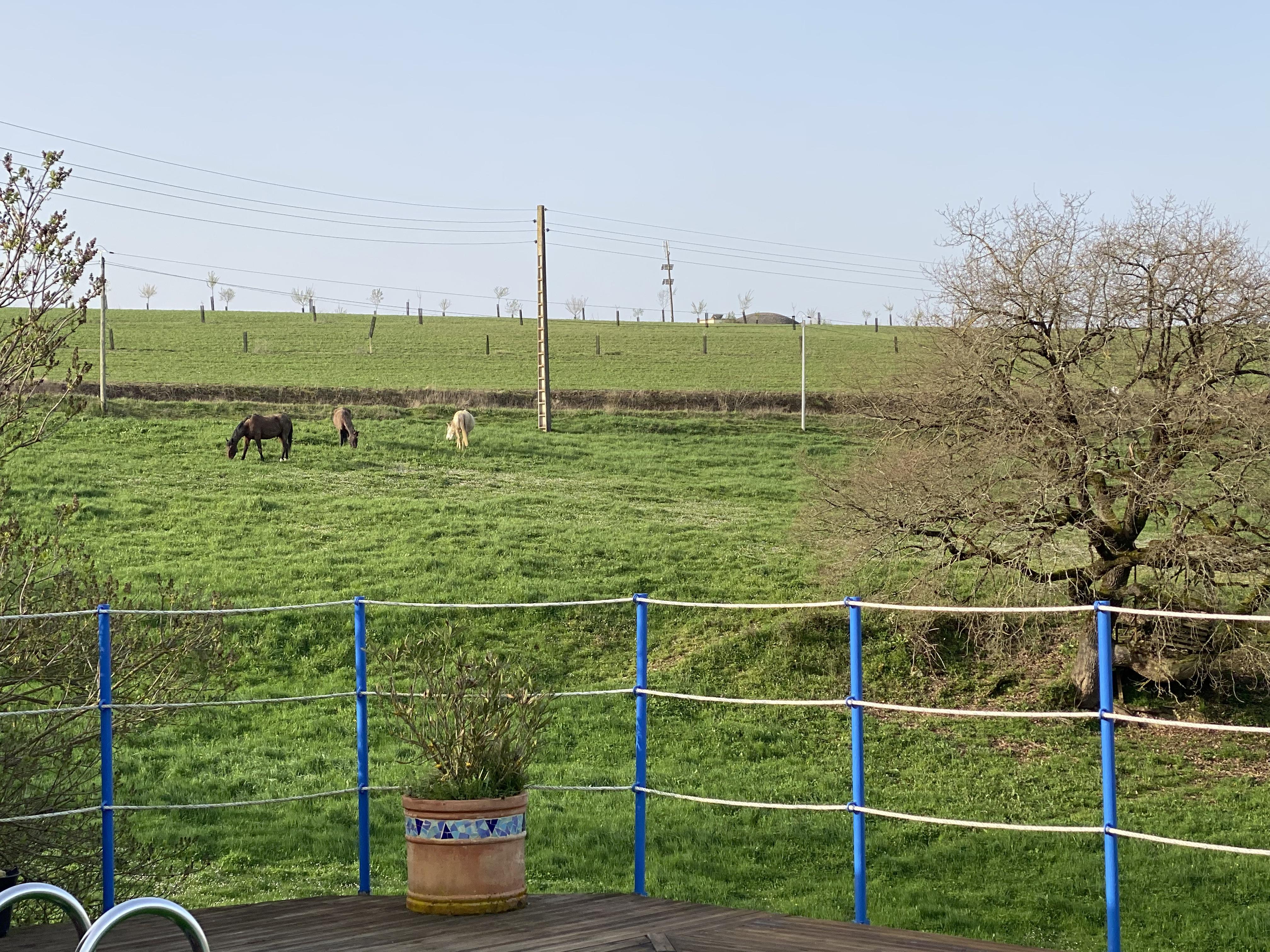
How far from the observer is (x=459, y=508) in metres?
27.8

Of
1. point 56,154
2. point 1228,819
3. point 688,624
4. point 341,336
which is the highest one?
point 341,336

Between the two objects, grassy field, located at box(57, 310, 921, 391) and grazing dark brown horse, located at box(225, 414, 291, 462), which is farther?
grassy field, located at box(57, 310, 921, 391)

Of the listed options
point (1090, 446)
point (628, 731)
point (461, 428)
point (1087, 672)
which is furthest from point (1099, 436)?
point (461, 428)

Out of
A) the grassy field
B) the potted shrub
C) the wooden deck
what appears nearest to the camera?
the wooden deck

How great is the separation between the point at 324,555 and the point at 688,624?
23.5 feet

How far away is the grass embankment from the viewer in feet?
41.9

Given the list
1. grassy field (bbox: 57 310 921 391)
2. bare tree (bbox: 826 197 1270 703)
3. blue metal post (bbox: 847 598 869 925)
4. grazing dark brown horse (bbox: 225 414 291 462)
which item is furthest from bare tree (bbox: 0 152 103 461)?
grassy field (bbox: 57 310 921 391)

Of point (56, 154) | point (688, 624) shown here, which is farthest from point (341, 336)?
point (56, 154)

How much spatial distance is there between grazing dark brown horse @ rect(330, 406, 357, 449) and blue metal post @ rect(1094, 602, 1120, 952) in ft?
97.9

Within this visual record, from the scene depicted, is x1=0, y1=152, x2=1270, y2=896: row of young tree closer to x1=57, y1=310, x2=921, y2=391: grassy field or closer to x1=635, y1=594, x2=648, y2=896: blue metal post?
x1=635, y1=594, x2=648, y2=896: blue metal post

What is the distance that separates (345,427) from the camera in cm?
3434

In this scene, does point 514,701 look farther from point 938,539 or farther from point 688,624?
point 688,624

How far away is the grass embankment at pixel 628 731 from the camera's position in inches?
503

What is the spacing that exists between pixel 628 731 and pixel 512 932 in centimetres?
1209
